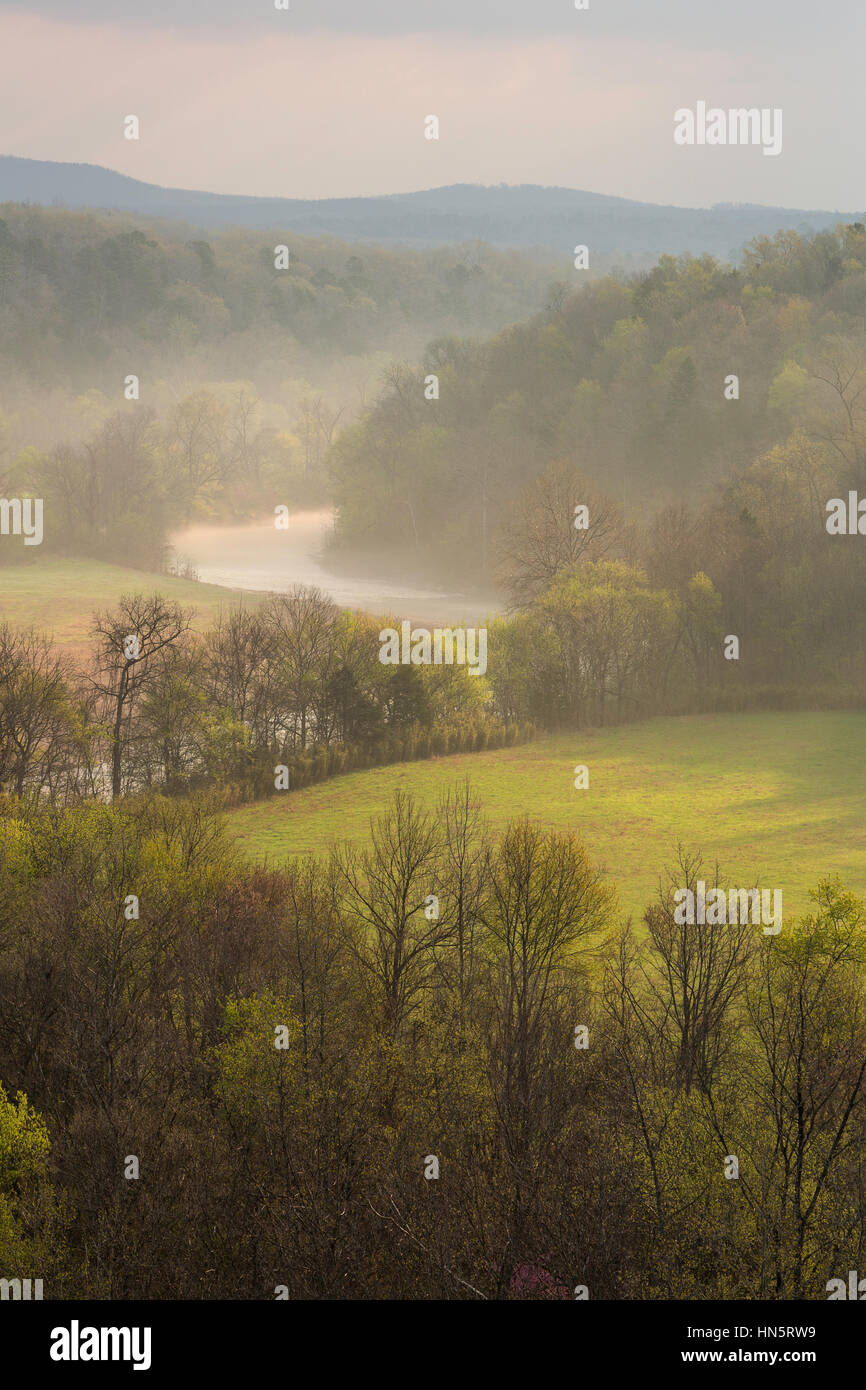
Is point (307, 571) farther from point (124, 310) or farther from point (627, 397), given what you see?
point (124, 310)

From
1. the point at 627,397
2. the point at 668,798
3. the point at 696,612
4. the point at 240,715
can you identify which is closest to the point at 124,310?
the point at 627,397

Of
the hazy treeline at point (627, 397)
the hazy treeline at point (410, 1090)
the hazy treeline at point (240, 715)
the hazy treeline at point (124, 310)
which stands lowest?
the hazy treeline at point (410, 1090)

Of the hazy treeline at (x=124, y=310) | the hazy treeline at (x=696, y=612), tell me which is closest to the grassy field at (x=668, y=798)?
the hazy treeline at (x=696, y=612)

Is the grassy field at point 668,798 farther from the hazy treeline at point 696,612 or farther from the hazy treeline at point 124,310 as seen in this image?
the hazy treeline at point 124,310

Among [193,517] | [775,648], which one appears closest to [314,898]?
[775,648]

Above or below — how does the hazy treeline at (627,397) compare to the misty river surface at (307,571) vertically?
above

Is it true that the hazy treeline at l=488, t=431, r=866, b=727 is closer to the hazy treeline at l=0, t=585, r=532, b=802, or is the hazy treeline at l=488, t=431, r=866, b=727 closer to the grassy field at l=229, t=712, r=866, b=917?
the grassy field at l=229, t=712, r=866, b=917
